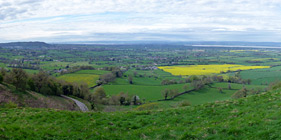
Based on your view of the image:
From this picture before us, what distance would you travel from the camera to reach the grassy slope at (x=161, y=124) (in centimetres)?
1158

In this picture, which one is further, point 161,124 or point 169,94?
point 169,94

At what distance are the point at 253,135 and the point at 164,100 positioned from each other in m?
63.0

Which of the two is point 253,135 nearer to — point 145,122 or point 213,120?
point 213,120

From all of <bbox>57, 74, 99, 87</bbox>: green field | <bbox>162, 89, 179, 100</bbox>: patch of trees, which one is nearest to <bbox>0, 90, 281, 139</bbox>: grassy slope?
<bbox>162, 89, 179, 100</bbox>: patch of trees

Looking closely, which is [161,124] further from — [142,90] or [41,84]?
[142,90]

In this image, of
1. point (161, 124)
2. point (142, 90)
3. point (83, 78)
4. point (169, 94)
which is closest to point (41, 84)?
point (169, 94)

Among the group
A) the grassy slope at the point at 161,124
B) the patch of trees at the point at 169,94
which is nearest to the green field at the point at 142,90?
the patch of trees at the point at 169,94

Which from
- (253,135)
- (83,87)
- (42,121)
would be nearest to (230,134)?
(253,135)

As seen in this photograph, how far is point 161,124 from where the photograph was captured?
51.5 ft

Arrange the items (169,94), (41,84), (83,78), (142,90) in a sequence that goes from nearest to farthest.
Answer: (41,84) → (169,94) → (142,90) → (83,78)

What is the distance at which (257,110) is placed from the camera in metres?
15.4

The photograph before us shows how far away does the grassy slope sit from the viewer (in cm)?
1158

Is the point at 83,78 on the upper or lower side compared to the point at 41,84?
lower

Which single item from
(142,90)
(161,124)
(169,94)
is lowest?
(142,90)
